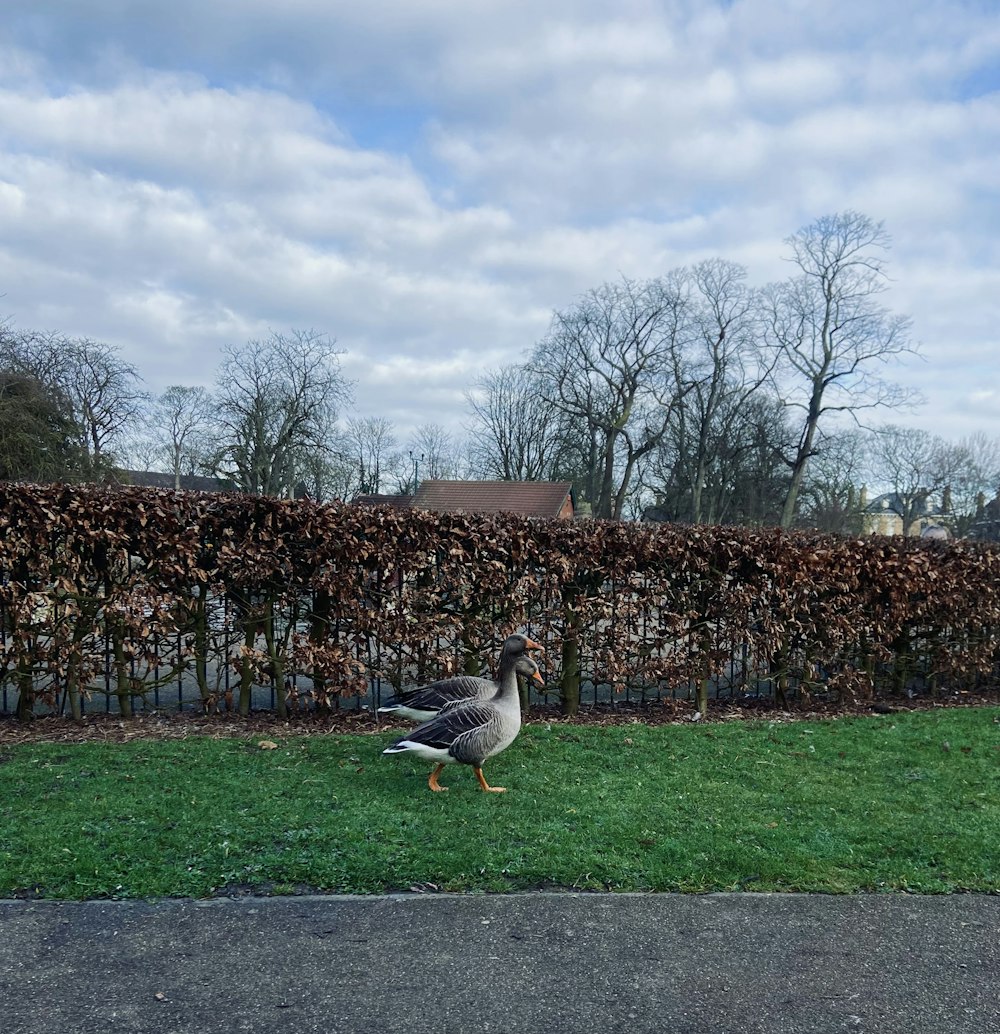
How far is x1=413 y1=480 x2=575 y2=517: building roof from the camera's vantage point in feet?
160

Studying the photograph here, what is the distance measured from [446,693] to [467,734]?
2.74 feet

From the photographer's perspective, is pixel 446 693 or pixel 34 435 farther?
pixel 34 435

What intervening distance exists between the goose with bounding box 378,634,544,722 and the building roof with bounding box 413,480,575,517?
4157cm

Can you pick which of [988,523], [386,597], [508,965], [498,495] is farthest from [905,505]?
[508,965]

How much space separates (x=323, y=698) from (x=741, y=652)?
→ 14.8 feet

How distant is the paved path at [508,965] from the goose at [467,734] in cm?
136

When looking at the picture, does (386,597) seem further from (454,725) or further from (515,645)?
(454,725)

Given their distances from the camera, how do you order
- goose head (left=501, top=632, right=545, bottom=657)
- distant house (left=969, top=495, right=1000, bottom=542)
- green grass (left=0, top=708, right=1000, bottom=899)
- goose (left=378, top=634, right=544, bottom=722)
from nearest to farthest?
green grass (left=0, top=708, right=1000, bottom=899) → goose (left=378, top=634, right=544, bottom=722) → goose head (left=501, top=632, right=545, bottom=657) → distant house (left=969, top=495, right=1000, bottom=542)

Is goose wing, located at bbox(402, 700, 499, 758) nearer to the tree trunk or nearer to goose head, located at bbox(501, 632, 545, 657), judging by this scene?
goose head, located at bbox(501, 632, 545, 657)

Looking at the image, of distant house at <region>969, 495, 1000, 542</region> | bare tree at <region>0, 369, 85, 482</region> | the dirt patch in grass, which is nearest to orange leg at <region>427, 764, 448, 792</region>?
the dirt patch in grass

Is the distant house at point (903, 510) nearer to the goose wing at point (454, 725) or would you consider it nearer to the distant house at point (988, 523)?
the distant house at point (988, 523)

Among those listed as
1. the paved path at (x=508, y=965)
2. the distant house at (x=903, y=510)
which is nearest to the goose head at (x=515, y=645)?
the paved path at (x=508, y=965)

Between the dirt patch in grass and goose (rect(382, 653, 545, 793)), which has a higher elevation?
goose (rect(382, 653, 545, 793))

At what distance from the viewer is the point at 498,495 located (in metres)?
50.2
